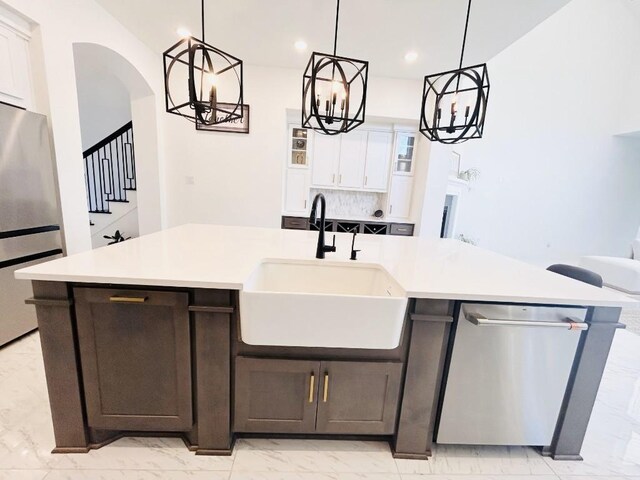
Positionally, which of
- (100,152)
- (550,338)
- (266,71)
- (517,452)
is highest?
(266,71)

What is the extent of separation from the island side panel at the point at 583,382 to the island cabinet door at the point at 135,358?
1732 millimetres

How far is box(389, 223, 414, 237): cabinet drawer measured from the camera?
14.9 ft

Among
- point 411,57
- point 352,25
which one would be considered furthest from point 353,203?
point 352,25

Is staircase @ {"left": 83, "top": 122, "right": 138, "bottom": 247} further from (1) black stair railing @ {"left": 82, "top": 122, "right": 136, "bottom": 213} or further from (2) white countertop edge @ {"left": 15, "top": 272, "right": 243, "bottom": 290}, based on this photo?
(2) white countertop edge @ {"left": 15, "top": 272, "right": 243, "bottom": 290}

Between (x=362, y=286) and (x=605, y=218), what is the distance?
311 inches

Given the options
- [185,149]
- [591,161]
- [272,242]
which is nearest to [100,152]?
[185,149]

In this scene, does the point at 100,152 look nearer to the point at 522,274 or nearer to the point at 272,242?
the point at 272,242

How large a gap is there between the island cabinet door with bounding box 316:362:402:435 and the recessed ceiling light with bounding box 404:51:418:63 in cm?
362

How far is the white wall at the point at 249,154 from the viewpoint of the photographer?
13.2 feet

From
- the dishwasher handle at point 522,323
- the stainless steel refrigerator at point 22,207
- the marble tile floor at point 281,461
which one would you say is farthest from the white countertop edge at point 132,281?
the stainless steel refrigerator at point 22,207

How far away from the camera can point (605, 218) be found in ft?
20.8

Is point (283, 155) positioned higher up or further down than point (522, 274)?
higher up

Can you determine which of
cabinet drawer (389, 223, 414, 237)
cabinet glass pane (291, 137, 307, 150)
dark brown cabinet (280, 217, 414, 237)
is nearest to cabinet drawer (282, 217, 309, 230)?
dark brown cabinet (280, 217, 414, 237)

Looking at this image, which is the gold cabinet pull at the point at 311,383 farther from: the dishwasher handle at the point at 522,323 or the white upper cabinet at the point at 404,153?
the white upper cabinet at the point at 404,153
